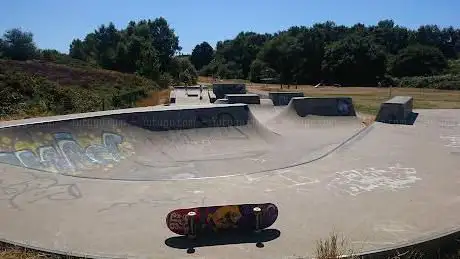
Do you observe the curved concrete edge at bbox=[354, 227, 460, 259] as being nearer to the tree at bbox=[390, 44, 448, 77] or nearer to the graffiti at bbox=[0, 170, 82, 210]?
the graffiti at bbox=[0, 170, 82, 210]

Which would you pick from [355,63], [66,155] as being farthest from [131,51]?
[66,155]

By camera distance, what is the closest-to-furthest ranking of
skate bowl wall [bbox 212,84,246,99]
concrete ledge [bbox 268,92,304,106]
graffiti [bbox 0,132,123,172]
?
graffiti [bbox 0,132,123,172] < concrete ledge [bbox 268,92,304,106] < skate bowl wall [bbox 212,84,246,99]

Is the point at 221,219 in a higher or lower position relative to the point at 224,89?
lower

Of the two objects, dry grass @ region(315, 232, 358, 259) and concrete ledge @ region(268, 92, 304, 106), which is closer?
dry grass @ region(315, 232, 358, 259)

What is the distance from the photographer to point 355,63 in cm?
5759

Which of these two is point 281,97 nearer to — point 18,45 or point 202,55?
point 18,45

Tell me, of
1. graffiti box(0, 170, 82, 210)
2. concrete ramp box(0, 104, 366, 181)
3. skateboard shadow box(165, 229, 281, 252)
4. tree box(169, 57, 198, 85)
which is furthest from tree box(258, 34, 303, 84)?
skateboard shadow box(165, 229, 281, 252)

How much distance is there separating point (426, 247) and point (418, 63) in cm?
6310

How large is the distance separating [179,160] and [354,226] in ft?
22.9

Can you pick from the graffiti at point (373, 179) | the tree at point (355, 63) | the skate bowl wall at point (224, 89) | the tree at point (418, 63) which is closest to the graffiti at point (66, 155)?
the graffiti at point (373, 179)

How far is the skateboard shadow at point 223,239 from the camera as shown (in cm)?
556

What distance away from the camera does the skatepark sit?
5.66 metres

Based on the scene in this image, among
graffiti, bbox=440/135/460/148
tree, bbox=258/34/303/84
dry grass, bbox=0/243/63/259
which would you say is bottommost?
dry grass, bbox=0/243/63/259

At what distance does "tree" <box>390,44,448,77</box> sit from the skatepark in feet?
164
